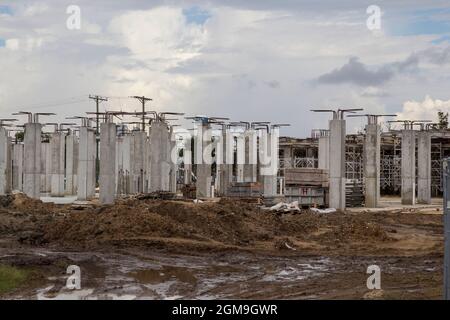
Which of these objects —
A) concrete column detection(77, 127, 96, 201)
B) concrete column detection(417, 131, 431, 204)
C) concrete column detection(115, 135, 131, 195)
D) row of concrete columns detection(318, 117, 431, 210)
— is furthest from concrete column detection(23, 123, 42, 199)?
concrete column detection(417, 131, 431, 204)

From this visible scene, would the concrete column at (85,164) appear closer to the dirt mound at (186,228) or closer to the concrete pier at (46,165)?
the concrete pier at (46,165)

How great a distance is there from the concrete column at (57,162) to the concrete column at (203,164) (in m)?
11.9

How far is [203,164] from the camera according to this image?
36656 mm

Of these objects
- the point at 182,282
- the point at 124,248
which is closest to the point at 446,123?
the point at 124,248

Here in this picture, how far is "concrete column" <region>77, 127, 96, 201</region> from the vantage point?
3794cm

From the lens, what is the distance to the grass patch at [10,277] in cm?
1340

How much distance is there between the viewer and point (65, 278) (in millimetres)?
14508

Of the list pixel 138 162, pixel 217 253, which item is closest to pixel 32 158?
pixel 138 162

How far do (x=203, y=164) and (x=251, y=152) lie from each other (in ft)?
21.0

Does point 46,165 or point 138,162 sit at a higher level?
point 138,162

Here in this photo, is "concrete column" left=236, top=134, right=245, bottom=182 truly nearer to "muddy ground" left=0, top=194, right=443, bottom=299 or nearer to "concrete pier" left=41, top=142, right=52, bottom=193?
"concrete pier" left=41, top=142, right=52, bottom=193

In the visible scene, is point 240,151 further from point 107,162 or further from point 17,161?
point 17,161

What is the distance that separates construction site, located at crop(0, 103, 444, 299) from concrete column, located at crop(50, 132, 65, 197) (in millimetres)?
91
